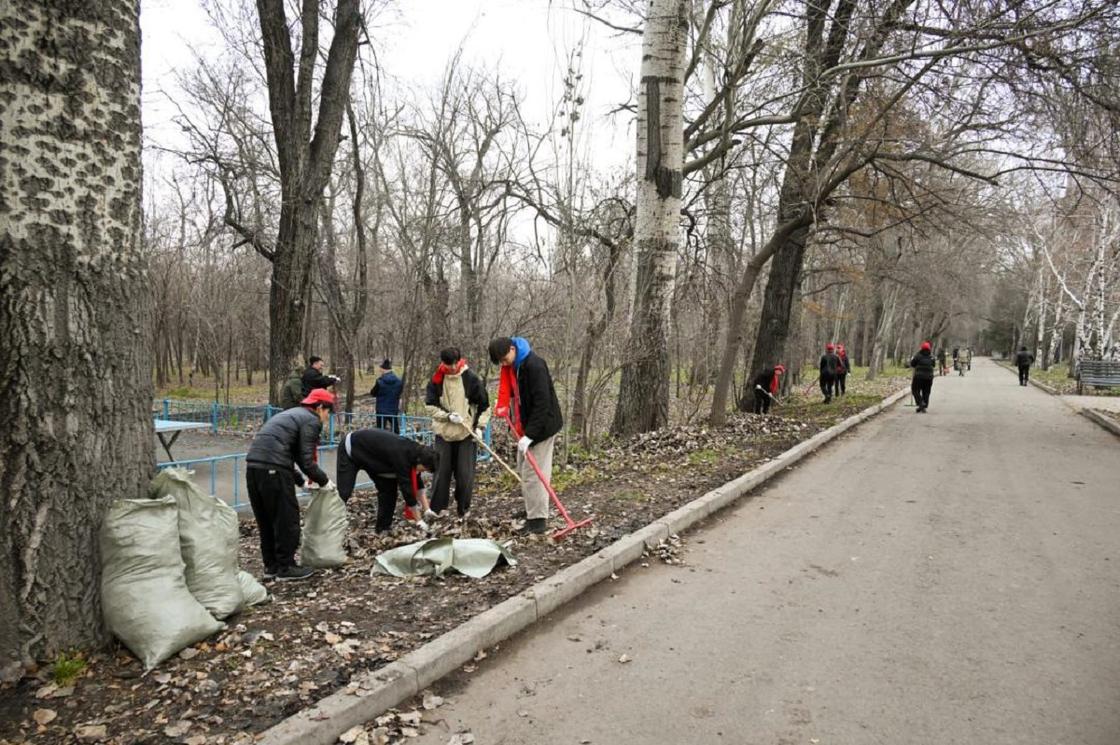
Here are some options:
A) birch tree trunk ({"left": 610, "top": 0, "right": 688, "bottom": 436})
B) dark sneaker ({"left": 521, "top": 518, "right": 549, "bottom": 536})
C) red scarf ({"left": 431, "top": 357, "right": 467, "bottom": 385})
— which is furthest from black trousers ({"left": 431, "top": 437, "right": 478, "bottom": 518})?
birch tree trunk ({"left": 610, "top": 0, "right": 688, "bottom": 436})

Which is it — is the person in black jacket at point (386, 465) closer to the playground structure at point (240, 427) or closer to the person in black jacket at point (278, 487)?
the person in black jacket at point (278, 487)

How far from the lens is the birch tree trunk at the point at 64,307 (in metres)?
3.04

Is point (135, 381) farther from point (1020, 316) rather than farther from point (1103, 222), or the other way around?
point (1020, 316)

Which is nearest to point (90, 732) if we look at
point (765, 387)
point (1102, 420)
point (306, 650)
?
point (306, 650)

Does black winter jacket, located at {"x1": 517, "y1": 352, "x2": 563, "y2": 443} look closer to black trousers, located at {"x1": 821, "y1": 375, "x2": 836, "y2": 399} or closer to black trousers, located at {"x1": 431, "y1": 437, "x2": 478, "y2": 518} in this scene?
black trousers, located at {"x1": 431, "y1": 437, "x2": 478, "y2": 518}

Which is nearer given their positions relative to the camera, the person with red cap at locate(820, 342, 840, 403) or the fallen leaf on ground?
the fallen leaf on ground

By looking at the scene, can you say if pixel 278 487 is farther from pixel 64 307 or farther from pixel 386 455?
pixel 64 307

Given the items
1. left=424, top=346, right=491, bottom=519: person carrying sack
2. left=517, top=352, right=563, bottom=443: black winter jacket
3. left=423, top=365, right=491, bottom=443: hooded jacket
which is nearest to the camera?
left=517, top=352, right=563, bottom=443: black winter jacket

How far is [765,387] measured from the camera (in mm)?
14961

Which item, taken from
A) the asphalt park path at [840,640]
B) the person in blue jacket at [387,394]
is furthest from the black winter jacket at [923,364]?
the person in blue jacket at [387,394]

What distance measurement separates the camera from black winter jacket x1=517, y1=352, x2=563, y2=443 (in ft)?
18.8

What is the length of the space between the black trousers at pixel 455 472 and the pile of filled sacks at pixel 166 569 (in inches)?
131

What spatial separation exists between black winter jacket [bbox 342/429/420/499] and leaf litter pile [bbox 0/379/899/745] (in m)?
0.55

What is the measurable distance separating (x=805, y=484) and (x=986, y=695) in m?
4.97
